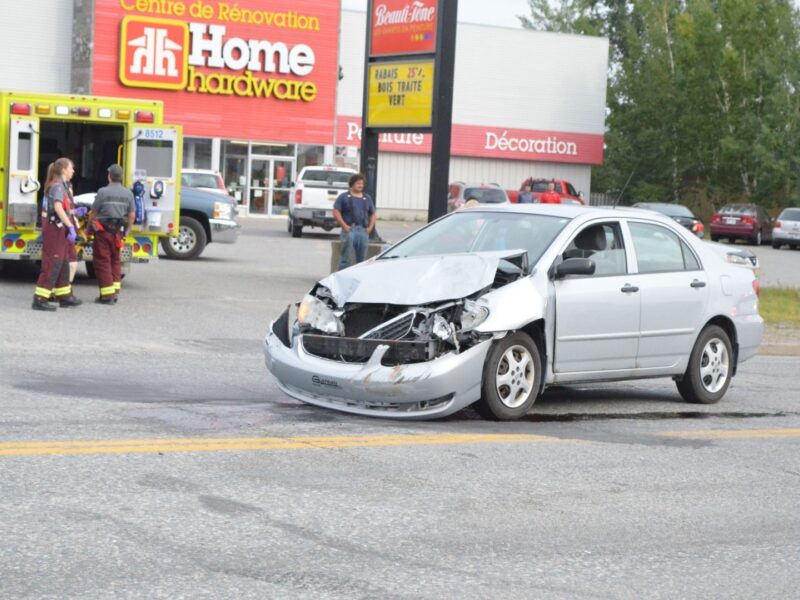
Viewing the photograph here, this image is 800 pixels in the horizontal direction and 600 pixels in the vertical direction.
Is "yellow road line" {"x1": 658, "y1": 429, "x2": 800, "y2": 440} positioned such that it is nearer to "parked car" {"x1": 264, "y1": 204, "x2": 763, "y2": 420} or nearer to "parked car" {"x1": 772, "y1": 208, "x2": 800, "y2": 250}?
"parked car" {"x1": 264, "y1": 204, "x2": 763, "y2": 420}

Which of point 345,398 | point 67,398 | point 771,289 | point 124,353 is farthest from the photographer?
point 771,289

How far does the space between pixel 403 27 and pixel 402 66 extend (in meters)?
0.64

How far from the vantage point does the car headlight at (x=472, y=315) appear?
9.12 metres

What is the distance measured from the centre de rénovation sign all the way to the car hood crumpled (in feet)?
38.0

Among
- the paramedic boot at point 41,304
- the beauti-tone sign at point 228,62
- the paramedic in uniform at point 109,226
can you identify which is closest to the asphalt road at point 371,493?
the paramedic boot at point 41,304

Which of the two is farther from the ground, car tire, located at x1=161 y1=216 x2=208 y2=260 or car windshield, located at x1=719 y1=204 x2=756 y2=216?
car windshield, located at x1=719 y1=204 x2=756 y2=216

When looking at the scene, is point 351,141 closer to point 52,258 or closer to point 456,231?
point 52,258

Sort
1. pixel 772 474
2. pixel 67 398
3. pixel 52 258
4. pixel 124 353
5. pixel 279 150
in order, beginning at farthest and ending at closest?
pixel 279 150
pixel 52 258
pixel 124 353
pixel 67 398
pixel 772 474

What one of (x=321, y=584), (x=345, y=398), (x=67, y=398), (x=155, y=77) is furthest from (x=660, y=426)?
(x=155, y=77)

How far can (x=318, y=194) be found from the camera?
Answer: 121ft

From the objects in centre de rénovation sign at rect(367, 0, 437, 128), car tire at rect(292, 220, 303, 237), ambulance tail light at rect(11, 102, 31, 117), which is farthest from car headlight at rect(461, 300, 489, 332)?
car tire at rect(292, 220, 303, 237)

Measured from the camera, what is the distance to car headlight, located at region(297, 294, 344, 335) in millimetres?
9273

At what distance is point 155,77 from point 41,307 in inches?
1345

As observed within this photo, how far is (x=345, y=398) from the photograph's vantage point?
915 cm
